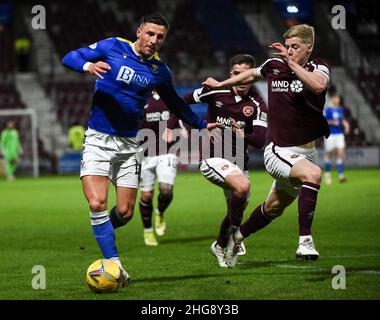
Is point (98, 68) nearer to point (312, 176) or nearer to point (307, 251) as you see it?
point (312, 176)

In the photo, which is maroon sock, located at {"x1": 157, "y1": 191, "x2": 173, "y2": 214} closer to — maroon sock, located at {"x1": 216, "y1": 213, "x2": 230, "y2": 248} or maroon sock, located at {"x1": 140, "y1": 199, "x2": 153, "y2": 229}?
maroon sock, located at {"x1": 140, "y1": 199, "x2": 153, "y2": 229}

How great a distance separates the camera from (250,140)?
32.1 ft

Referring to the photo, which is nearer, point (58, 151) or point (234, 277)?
point (234, 277)

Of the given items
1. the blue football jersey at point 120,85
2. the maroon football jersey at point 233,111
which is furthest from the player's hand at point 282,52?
the maroon football jersey at point 233,111

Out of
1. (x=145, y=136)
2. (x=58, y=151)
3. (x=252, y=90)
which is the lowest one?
(x=58, y=151)

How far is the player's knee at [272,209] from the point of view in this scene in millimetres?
8734

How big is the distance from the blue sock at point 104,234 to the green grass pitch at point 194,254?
0.38 metres

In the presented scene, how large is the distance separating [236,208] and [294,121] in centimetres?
128

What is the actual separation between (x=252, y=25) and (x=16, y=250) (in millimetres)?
28866

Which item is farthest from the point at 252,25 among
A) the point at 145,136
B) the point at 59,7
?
the point at 145,136

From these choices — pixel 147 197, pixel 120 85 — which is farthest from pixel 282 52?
pixel 147 197

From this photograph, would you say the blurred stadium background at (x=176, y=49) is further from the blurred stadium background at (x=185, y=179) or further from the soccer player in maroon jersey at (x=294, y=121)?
the soccer player in maroon jersey at (x=294, y=121)

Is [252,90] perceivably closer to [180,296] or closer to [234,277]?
[234,277]

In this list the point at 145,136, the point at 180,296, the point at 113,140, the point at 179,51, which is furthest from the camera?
the point at 179,51
